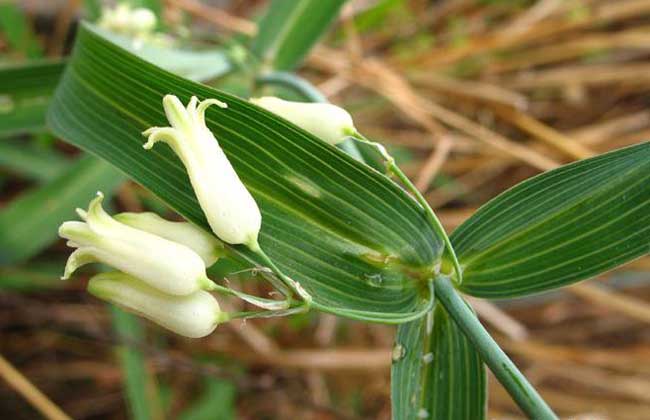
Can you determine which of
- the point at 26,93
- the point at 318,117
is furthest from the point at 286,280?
the point at 26,93

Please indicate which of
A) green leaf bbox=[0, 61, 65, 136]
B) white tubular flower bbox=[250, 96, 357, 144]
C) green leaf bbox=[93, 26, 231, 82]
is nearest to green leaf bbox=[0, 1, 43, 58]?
green leaf bbox=[0, 61, 65, 136]

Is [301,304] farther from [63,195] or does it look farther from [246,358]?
[246,358]

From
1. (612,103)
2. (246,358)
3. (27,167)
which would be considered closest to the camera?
(27,167)

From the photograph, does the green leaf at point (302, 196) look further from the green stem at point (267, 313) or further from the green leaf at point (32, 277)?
the green leaf at point (32, 277)

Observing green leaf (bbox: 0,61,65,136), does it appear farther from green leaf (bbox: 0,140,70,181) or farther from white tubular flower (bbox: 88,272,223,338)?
white tubular flower (bbox: 88,272,223,338)

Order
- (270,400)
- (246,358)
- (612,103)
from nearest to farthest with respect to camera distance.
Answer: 1. (246,358)
2. (270,400)
3. (612,103)

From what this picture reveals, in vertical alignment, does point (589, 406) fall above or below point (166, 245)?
above

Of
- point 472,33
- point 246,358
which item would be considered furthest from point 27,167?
point 472,33
